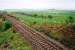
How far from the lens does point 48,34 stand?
15664mm

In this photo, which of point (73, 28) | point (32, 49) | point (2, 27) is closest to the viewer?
point (32, 49)

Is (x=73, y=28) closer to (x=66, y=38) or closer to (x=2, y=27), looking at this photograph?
(x=66, y=38)

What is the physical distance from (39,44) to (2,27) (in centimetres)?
1259

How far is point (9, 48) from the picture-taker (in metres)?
12.9

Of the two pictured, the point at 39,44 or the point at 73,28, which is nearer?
the point at 39,44

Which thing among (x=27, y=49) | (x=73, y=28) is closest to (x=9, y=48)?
(x=27, y=49)

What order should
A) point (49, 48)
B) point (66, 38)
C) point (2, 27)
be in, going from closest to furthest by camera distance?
point (49, 48)
point (66, 38)
point (2, 27)

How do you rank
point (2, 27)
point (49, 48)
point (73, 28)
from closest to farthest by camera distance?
point (49, 48)
point (73, 28)
point (2, 27)

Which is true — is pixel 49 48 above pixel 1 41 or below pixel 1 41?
above

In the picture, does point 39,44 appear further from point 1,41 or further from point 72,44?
point 1,41

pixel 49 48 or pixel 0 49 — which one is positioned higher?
pixel 49 48

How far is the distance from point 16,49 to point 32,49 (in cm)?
109

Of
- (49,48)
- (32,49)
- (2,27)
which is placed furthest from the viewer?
(2,27)

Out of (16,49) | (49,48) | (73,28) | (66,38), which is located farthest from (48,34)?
(49,48)
